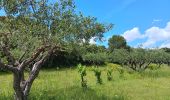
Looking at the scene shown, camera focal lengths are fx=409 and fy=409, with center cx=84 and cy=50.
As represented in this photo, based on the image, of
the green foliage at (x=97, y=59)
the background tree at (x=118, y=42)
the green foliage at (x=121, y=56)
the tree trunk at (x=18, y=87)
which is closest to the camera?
the tree trunk at (x=18, y=87)

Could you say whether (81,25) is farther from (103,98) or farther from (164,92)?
(164,92)

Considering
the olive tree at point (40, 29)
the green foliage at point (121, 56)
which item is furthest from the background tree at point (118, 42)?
the olive tree at point (40, 29)

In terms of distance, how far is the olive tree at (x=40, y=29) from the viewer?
1587 centimetres

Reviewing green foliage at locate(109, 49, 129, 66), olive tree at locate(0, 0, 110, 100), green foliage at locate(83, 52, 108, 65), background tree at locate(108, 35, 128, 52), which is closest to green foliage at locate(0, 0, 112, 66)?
olive tree at locate(0, 0, 110, 100)

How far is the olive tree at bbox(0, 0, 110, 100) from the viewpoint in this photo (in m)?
15.9

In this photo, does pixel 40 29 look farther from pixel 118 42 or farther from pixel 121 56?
pixel 118 42

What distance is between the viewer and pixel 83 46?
57.1ft

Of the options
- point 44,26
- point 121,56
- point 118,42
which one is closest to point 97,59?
point 121,56

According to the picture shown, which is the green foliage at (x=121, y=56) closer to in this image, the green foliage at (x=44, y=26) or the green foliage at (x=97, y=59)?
the green foliage at (x=97, y=59)

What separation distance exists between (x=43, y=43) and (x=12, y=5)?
2120 mm

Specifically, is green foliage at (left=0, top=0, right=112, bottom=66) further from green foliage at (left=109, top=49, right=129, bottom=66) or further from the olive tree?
green foliage at (left=109, top=49, right=129, bottom=66)

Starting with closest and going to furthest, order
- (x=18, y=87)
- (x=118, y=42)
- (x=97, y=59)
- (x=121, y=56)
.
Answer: (x=18, y=87), (x=121, y=56), (x=97, y=59), (x=118, y=42)

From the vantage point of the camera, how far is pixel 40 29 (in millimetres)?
16109

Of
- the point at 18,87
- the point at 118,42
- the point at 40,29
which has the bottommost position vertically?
the point at 18,87
